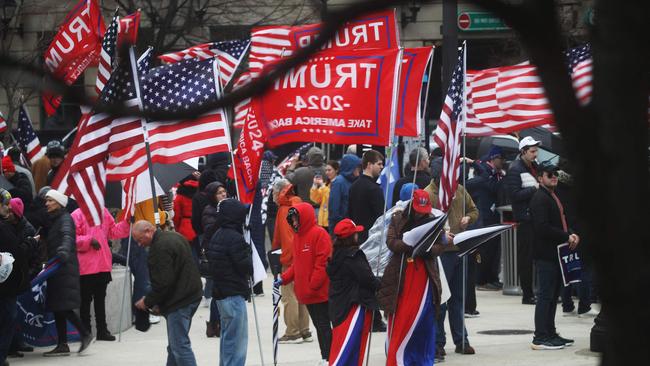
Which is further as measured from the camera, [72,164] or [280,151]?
[280,151]

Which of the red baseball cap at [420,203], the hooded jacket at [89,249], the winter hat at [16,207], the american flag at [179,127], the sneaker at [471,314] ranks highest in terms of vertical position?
the american flag at [179,127]

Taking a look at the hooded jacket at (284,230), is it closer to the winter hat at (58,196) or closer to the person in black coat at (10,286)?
the winter hat at (58,196)

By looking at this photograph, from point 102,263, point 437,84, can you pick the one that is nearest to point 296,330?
point 102,263

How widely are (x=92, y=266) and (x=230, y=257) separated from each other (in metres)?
3.17

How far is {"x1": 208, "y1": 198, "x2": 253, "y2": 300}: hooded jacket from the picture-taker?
32.8 ft

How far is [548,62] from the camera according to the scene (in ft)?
7.53

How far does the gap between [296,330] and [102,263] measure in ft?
7.06

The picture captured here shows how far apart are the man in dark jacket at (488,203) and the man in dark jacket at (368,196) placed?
2.86 metres

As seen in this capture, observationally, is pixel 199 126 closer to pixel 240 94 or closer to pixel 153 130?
pixel 153 130

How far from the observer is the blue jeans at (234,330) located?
32.8ft

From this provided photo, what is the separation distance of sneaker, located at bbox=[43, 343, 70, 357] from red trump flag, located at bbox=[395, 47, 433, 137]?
405cm

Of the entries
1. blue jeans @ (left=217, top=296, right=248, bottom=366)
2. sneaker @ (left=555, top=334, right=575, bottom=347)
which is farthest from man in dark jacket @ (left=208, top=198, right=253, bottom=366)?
sneaker @ (left=555, top=334, right=575, bottom=347)

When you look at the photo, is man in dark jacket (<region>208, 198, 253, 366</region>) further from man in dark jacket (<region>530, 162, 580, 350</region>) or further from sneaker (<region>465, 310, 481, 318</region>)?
sneaker (<region>465, 310, 481, 318</region>)

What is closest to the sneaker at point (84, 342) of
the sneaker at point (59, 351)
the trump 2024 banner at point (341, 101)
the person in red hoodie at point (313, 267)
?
the sneaker at point (59, 351)
